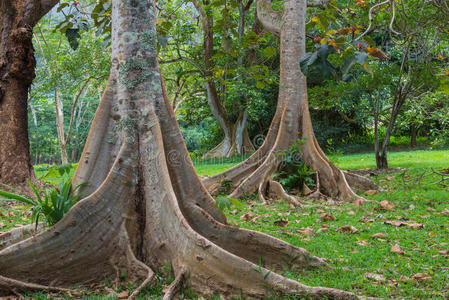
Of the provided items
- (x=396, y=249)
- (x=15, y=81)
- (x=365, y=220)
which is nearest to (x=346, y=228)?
(x=365, y=220)

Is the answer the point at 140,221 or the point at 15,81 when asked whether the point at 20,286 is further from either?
the point at 15,81

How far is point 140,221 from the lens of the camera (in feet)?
13.1

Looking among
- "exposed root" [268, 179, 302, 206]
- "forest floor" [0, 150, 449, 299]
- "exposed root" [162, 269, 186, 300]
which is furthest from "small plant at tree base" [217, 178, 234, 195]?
"exposed root" [162, 269, 186, 300]

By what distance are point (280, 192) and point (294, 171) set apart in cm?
86

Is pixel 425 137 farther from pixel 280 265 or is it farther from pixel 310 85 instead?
pixel 280 265

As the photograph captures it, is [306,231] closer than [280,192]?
Yes

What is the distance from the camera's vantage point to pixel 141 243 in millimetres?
3949

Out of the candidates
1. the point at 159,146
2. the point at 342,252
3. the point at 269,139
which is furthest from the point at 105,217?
the point at 269,139

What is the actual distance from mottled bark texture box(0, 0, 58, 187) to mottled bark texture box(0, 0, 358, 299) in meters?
4.33

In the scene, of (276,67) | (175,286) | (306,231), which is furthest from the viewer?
(276,67)

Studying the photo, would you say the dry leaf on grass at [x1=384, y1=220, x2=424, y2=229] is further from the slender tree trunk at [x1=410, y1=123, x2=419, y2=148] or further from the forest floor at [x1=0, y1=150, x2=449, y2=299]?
the slender tree trunk at [x1=410, y1=123, x2=419, y2=148]

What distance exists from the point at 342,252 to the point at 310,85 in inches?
692

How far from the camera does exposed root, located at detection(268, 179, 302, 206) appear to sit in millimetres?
7264

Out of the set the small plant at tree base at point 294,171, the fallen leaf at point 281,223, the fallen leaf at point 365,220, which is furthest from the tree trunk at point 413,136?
the fallen leaf at point 281,223
